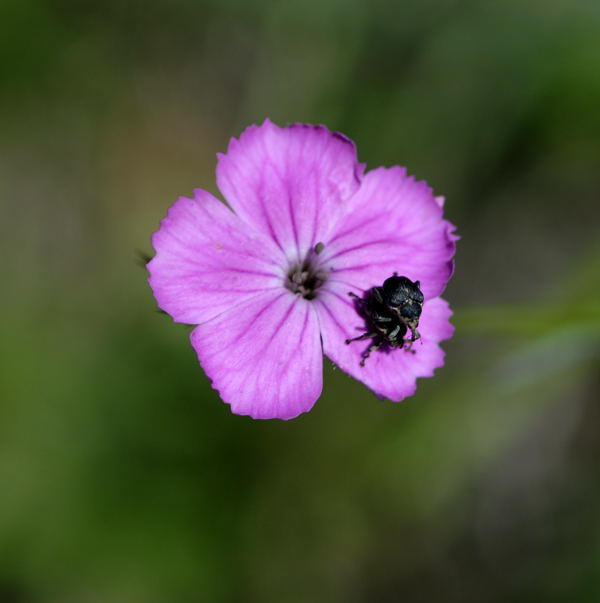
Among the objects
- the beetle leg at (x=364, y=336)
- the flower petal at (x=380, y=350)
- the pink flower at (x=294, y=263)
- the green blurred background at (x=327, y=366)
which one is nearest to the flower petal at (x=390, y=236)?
the pink flower at (x=294, y=263)

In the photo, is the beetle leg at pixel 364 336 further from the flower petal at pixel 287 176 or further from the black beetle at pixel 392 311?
the flower petal at pixel 287 176

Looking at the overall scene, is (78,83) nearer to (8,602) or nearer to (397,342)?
(8,602)

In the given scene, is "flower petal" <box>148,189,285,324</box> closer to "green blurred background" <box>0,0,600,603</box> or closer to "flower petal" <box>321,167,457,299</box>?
"flower petal" <box>321,167,457,299</box>

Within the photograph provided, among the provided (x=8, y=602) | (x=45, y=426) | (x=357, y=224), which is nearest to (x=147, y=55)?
(x=45, y=426)

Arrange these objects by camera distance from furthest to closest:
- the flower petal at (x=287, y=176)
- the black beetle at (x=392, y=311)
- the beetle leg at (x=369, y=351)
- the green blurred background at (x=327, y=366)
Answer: the green blurred background at (x=327, y=366) < the flower petal at (x=287, y=176) < the beetle leg at (x=369, y=351) < the black beetle at (x=392, y=311)

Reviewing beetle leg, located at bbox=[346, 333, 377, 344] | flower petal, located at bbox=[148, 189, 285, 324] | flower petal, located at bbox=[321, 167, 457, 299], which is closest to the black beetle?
beetle leg, located at bbox=[346, 333, 377, 344]

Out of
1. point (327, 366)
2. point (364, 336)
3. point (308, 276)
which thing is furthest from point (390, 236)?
point (327, 366)

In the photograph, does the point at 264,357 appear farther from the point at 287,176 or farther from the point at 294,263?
the point at 287,176
